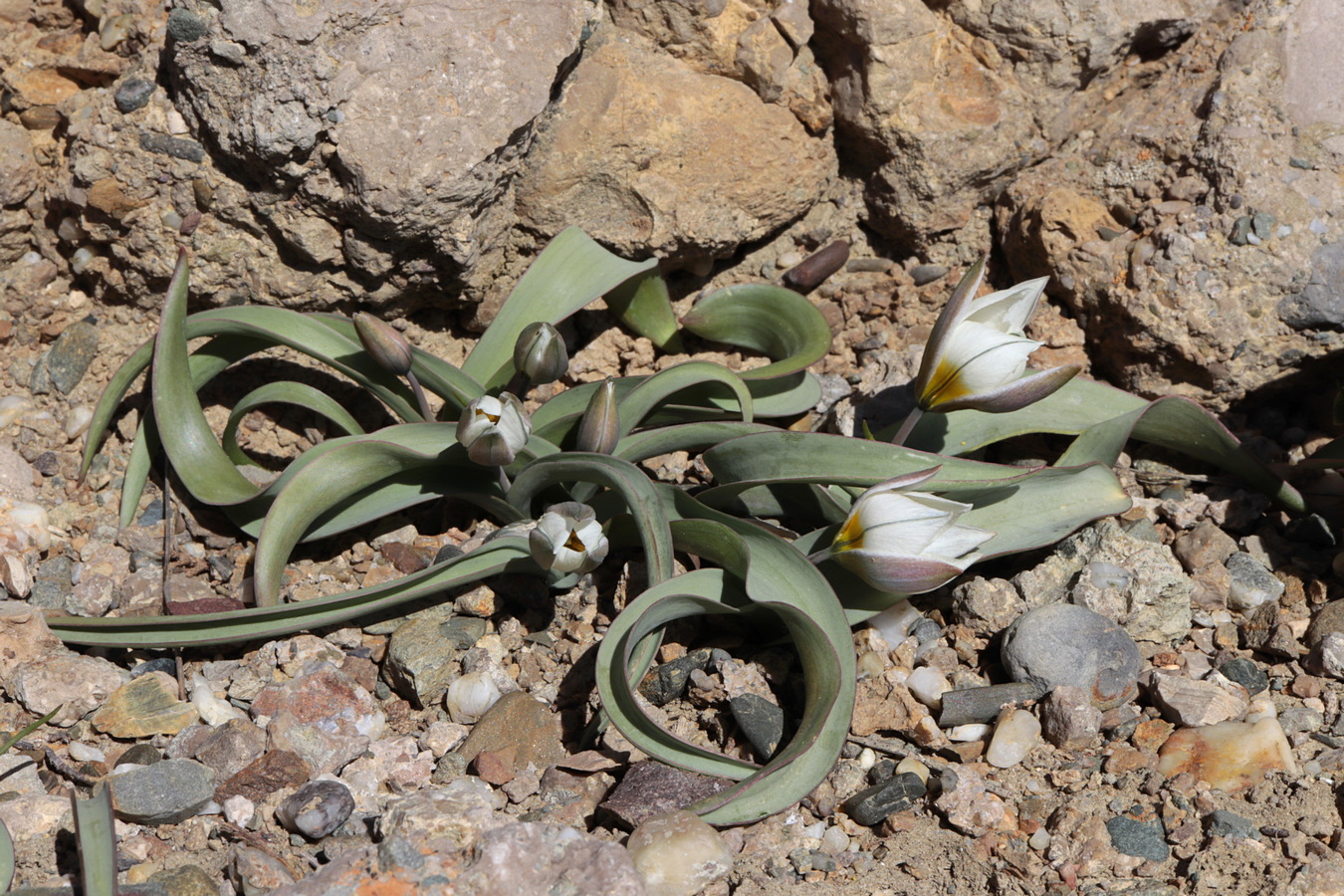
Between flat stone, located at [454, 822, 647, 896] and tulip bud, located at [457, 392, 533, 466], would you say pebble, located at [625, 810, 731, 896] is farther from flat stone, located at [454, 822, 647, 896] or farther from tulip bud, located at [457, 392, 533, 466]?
tulip bud, located at [457, 392, 533, 466]

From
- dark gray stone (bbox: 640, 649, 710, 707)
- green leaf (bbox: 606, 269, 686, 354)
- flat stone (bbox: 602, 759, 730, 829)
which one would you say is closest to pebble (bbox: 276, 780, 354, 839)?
flat stone (bbox: 602, 759, 730, 829)

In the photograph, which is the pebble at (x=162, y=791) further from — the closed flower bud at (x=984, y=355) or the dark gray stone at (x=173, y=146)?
the closed flower bud at (x=984, y=355)

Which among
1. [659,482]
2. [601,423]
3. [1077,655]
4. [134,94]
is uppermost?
[134,94]

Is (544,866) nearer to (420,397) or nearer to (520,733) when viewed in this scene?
(520,733)

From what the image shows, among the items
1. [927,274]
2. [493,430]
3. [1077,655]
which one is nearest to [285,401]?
[493,430]

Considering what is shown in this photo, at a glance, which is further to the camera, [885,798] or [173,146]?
[173,146]

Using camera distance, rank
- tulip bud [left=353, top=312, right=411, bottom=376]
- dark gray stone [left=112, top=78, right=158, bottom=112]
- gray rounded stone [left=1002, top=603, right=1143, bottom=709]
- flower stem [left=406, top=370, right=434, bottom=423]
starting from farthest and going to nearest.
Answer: dark gray stone [left=112, top=78, right=158, bottom=112]
flower stem [left=406, top=370, right=434, bottom=423]
tulip bud [left=353, top=312, right=411, bottom=376]
gray rounded stone [left=1002, top=603, right=1143, bottom=709]

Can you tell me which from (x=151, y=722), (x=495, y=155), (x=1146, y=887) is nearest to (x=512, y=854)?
(x=151, y=722)
